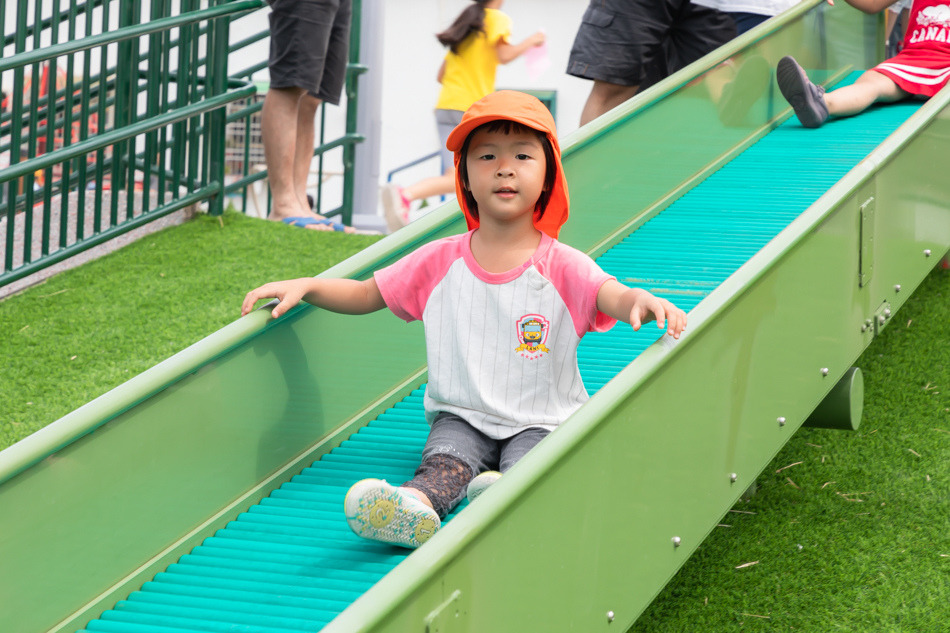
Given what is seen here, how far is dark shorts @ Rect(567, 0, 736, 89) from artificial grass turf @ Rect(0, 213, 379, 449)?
147 cm

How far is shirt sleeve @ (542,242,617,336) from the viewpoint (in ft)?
8.21

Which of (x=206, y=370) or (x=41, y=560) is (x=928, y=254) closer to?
(x=206, y=370)

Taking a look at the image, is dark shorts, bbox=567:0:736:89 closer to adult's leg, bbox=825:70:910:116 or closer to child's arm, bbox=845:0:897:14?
adult's leg, bbox=825:70:910:116

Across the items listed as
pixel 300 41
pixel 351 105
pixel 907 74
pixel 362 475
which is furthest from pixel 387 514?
pixel 351 105

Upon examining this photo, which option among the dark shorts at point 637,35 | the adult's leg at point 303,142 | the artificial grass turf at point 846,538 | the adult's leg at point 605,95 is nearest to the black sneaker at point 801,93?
the dark shorts at point 637,35

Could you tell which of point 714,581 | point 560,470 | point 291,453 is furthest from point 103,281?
point 560,470

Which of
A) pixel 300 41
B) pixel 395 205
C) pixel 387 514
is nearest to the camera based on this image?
pixel 387 514

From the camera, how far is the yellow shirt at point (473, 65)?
6504mm

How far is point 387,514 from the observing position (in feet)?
7.27

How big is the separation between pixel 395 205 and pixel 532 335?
3926 mm

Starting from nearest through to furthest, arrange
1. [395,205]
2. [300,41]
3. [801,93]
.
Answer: [801,93]
[300,41]
[395,205]

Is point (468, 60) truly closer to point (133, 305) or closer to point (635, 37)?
point (635, 37)

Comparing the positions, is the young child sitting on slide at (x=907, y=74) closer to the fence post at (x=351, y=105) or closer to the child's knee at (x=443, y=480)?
the fence post at (x=351, y=105)

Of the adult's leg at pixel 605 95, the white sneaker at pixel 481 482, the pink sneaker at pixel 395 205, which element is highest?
the adult's leg at pixel 605 95
